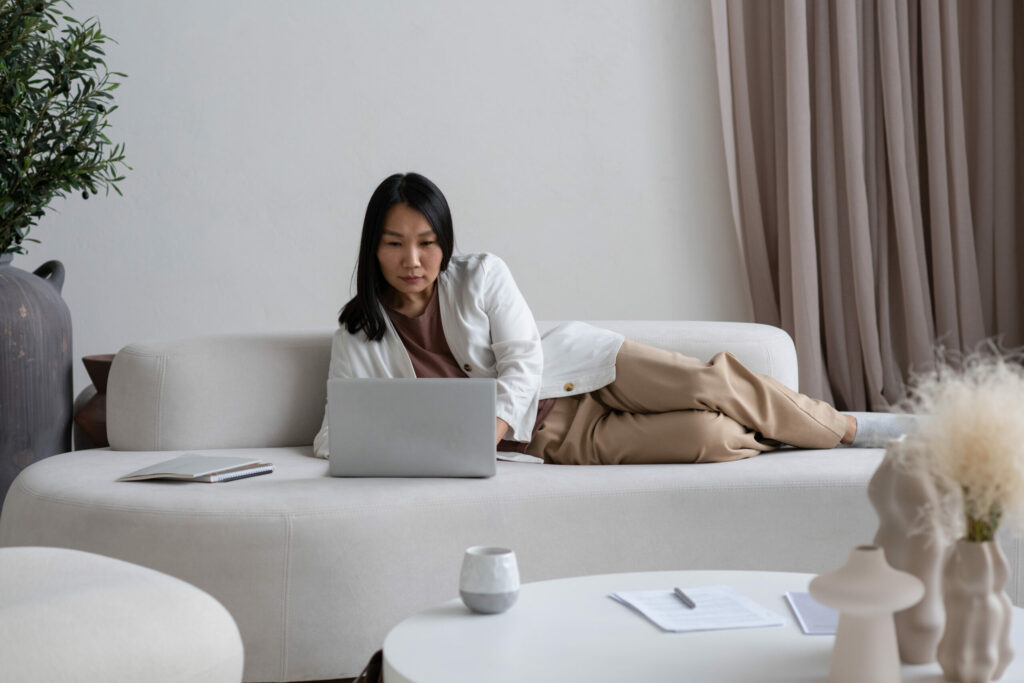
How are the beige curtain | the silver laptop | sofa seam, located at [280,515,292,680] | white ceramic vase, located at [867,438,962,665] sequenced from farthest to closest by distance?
1. the beige curtain
2. the silver laptop
3. sofa seam, located at [280,515,292,680]
4. white ceramic vase, located at [867,438,962,665]

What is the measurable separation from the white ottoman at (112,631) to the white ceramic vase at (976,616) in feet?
2.86

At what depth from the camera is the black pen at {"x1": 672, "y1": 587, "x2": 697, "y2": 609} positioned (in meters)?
1.41

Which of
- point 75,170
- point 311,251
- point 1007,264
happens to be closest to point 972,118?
point 1007,264

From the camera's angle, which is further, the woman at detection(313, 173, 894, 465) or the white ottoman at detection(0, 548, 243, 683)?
the woman at detection(313, 173, 894, 465)

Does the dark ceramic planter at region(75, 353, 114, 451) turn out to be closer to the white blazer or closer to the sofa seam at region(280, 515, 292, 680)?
the white blazer

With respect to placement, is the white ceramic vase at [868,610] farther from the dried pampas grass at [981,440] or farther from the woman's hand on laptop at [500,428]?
the woman's hand on laptop at [500,428]

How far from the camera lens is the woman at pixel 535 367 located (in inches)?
96.3

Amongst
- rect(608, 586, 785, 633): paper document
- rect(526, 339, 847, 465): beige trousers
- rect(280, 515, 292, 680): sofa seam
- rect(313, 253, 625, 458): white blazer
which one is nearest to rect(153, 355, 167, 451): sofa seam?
rect(313, 253, 625, 458): white blazer

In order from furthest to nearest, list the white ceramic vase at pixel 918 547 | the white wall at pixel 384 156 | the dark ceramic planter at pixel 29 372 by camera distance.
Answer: the white wall at pixel 384 156
the dark ceramic planter at pixel 29 372
the white ceramic vase at pixel 918 547

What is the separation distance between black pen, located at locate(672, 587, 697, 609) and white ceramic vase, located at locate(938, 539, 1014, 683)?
339mm

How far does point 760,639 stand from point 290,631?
36.9 inches

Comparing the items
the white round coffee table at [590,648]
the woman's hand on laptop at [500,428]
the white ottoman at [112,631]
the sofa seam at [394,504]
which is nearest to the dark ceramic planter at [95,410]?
the sofa seam at [394,504]

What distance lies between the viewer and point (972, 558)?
1.14 metres

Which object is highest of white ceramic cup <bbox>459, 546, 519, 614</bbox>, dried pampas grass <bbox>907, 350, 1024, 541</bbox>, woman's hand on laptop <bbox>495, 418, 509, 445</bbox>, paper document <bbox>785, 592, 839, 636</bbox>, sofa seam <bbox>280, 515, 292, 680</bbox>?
dried pampas grass <bbox>907, 350, 1024, 541</bbox>
